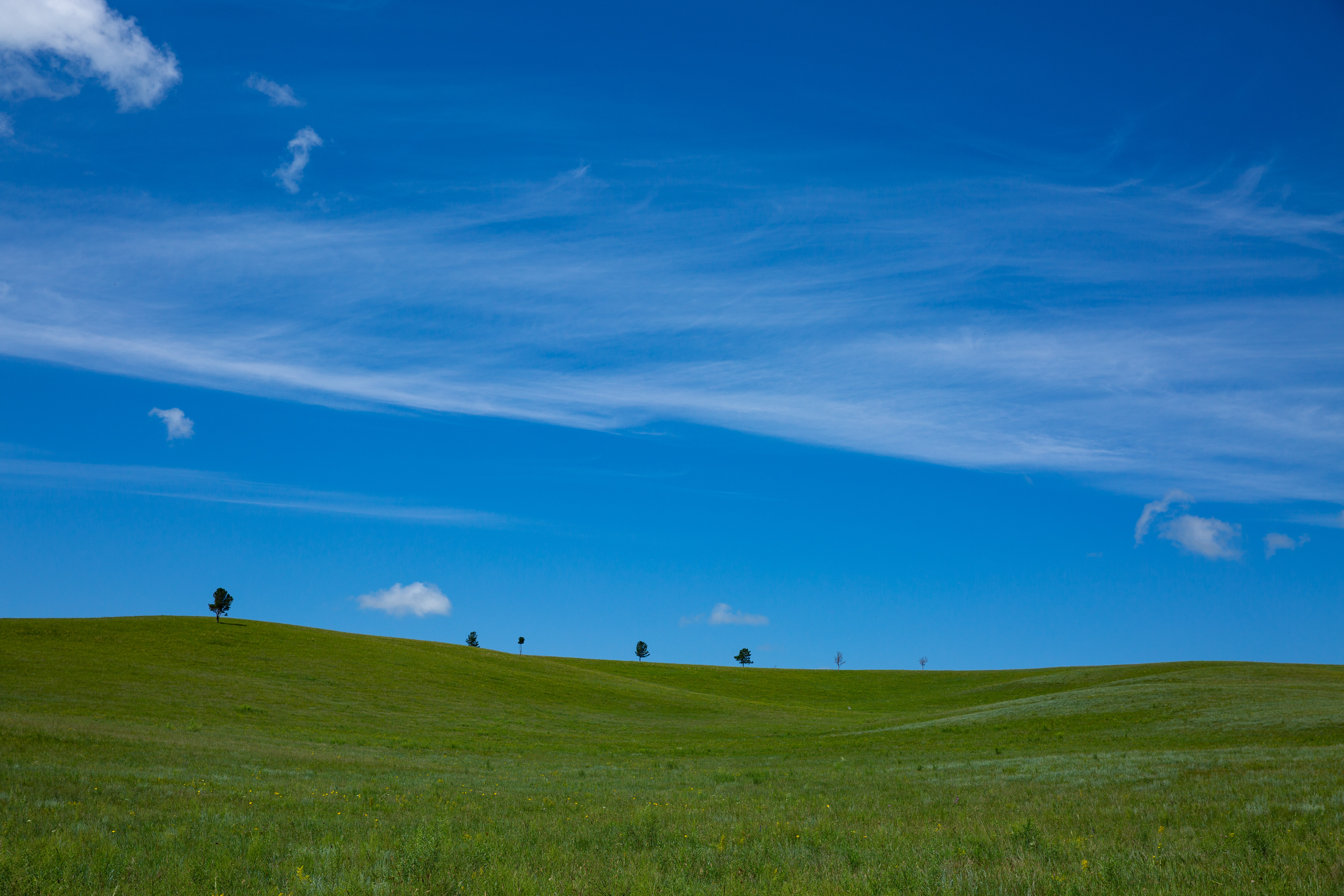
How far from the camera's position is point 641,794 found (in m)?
19.2

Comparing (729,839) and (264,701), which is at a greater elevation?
(729,839)

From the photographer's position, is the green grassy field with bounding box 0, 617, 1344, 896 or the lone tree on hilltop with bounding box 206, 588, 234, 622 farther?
the lone tree on hilltop with bounding box 206, 588, 234, 622

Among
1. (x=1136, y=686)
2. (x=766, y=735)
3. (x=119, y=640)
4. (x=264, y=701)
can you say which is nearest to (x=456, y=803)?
(x=766, y=735)

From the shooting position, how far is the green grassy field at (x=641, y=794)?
8734 millimetres

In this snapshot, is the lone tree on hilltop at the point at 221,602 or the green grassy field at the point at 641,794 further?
the lone tree on hilltop at the point at 221,602

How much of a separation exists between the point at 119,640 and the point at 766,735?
59.1 metres

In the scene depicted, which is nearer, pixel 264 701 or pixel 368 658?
pixel 264 701

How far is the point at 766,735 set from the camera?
170 ft

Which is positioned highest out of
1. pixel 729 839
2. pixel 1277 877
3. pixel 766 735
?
pixel 1277 877

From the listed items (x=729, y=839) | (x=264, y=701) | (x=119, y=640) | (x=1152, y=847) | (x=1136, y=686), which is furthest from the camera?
(x=119, y=640)

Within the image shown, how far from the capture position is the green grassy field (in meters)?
8.73

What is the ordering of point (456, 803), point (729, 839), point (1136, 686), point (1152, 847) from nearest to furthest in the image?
point (1152, 847) → point (729, 839) → point (456, 803) → point (1136, 686)

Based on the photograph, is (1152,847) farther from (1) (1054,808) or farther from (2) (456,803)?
(2) (456,803)

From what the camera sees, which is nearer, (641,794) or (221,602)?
(641,794)
